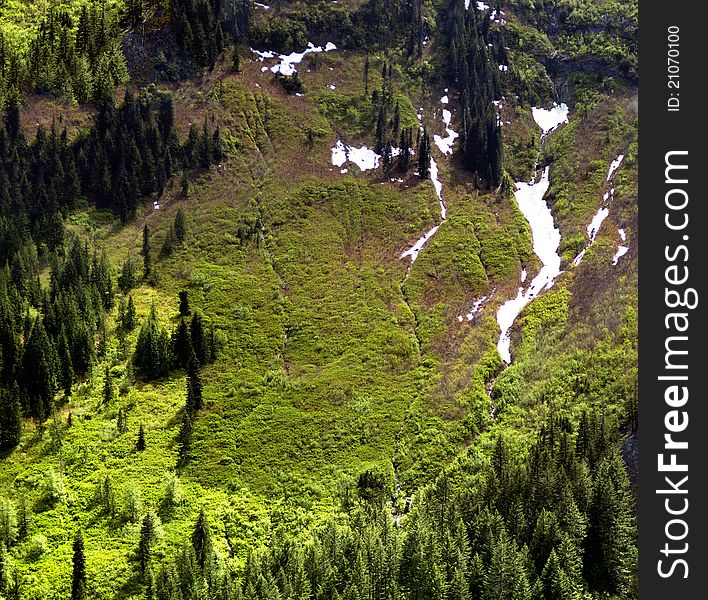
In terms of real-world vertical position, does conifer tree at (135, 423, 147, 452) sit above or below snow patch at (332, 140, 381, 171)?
below

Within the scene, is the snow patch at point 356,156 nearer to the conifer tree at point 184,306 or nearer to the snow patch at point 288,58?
the snow patch at point 288,58

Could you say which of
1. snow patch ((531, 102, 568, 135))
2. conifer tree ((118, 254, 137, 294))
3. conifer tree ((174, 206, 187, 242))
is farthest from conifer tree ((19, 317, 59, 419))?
snow patch ((531, 102, 568, 135))

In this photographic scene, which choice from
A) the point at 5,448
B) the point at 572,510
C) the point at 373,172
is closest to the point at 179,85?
the point at 373,172

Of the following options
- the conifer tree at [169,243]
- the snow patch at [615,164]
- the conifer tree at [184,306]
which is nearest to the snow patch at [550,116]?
the snow patch at [615,164]

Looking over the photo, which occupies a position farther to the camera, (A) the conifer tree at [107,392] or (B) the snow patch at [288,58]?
(B) the snow patch at [288,58]

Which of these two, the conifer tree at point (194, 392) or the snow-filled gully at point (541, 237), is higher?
the snow-filled gully at point (541, 237)

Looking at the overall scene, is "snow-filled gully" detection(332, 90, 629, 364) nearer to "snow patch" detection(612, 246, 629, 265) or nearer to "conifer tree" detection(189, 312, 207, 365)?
"snow patch" detection(612, 246, 629, 265)

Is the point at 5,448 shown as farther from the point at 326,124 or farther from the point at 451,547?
the point at 326,124

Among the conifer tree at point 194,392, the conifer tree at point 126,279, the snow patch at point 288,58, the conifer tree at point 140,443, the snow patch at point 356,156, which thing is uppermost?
the snow patch at point 288,58
